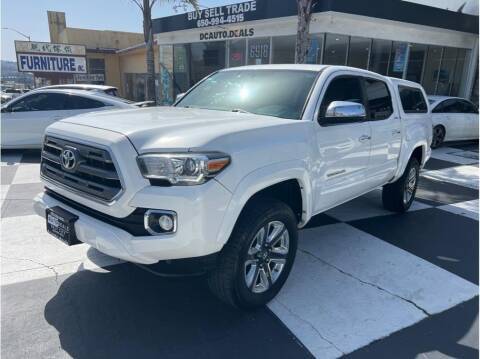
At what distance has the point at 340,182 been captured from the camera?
154 inches

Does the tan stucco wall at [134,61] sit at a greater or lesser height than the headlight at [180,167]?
greater

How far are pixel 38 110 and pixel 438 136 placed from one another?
10.7m

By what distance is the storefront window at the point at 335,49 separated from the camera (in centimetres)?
1301

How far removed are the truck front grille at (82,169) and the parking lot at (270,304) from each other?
2.13ft

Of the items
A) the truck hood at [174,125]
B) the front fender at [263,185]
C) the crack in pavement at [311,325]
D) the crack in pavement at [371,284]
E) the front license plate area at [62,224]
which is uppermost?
the truck hood at [174,125]

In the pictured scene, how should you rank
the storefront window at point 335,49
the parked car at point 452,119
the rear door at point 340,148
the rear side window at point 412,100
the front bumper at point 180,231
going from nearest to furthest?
1. the front bumper at point 180,231
2. the rear door at point 340,148
3. the rear side window at point 412,100
4. the parked car at point 452,119
5. the storefront window at point 335,49

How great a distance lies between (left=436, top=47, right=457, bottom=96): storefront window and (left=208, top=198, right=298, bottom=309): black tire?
17943mm

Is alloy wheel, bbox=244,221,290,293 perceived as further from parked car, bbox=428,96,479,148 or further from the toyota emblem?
parked car, bbox=428,96,479,148

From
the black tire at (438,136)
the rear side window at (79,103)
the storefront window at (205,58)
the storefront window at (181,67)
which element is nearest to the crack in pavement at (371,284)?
the rear side window at (79,103)

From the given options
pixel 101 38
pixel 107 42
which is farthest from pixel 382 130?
pixel 101 38

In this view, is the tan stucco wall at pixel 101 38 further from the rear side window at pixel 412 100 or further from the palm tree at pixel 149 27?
the rear side window at pixel 412 100

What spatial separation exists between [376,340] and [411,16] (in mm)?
13688

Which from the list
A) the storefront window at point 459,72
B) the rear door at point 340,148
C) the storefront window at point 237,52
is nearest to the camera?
the rear door at point 340,148

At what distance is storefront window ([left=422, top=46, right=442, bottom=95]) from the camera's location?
17.0 meters
